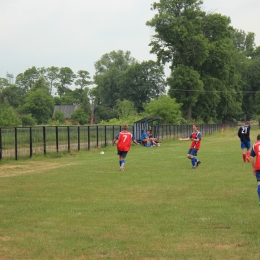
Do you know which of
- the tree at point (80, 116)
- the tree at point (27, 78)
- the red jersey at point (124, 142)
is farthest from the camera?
the tree at point (27, 78)

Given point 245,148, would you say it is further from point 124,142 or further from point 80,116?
point 80,116

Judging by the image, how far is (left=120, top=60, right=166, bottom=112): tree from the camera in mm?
116700

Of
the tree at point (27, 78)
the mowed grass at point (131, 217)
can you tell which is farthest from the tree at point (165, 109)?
the tree at point (27, 78)

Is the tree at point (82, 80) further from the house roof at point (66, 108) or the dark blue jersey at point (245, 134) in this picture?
the dark blue jersey at point (245, 134)

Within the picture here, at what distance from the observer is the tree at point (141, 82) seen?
117 meters

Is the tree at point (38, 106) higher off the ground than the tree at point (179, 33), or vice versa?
the tree at point (179, 33)

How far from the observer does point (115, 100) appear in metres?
124

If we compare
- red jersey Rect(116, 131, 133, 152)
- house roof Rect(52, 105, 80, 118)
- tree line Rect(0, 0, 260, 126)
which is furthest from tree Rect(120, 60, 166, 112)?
red jersey Rect(116, 131, 133, 152)

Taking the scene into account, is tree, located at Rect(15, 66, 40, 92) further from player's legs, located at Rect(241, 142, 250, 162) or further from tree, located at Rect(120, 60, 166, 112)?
player's legs, located at Rect(241, 142, 250, 162)

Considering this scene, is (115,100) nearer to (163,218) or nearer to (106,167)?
(106,167)

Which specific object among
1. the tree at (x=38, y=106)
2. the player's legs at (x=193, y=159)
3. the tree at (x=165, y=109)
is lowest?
the player's legs at (x=193, y=159)

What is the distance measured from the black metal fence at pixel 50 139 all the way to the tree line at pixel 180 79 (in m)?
23.7

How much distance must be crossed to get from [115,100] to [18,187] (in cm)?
10842

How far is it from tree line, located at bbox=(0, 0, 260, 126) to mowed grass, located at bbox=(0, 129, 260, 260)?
4696cm
